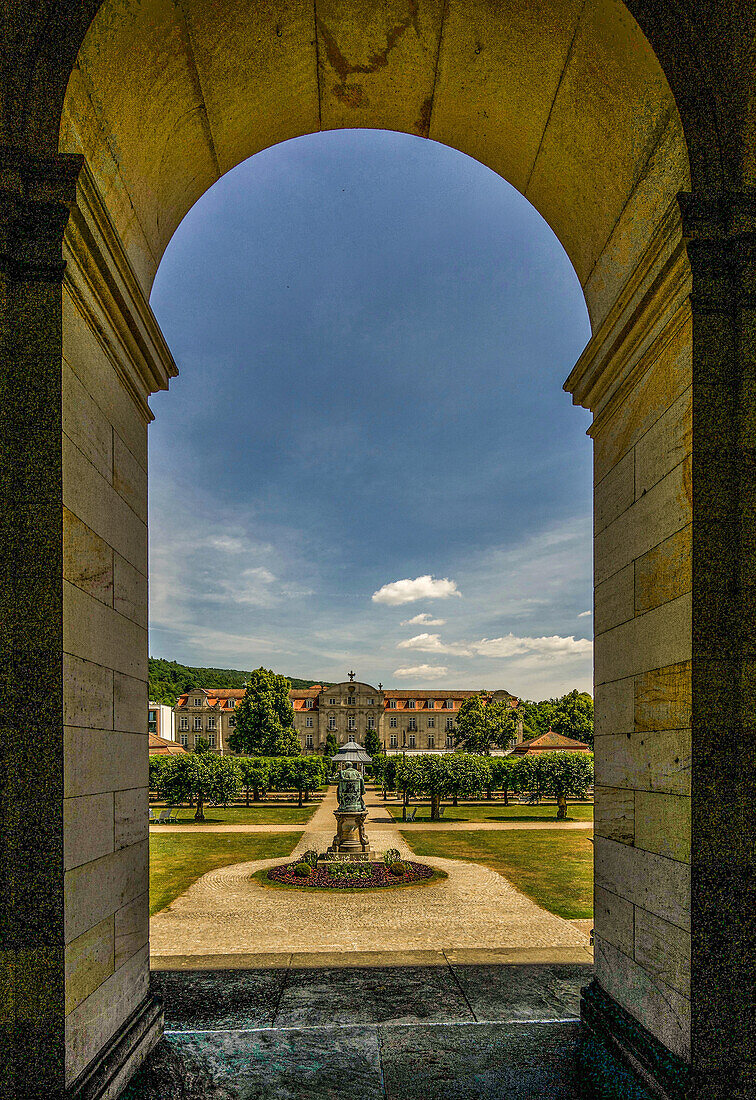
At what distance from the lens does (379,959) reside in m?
7.54

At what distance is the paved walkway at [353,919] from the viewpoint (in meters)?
13.0

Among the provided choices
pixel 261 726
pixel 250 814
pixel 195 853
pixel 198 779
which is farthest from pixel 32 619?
pixel 261 726

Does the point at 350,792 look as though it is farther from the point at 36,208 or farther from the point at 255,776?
the point at 255,776

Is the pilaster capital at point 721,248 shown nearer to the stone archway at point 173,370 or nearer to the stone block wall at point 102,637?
the stone archway at point 173,370

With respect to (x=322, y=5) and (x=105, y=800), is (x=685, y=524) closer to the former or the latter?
(x=105, y=800)

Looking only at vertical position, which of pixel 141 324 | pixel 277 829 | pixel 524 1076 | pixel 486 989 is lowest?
pixel 277 829

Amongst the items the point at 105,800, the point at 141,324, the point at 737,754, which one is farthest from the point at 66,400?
the point at 737,754

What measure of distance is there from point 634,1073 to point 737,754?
1.86 m

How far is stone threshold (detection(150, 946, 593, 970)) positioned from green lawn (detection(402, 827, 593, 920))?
8354 mm

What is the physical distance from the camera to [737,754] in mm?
3494

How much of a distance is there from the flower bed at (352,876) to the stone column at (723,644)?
1566 centimetres

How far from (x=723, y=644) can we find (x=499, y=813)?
35.3m

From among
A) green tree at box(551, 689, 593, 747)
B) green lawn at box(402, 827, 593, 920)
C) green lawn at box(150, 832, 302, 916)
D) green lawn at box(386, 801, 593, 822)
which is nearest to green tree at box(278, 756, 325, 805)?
green lawn at box(386, 801, 593, 822)

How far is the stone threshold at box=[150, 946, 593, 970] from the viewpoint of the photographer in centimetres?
720
